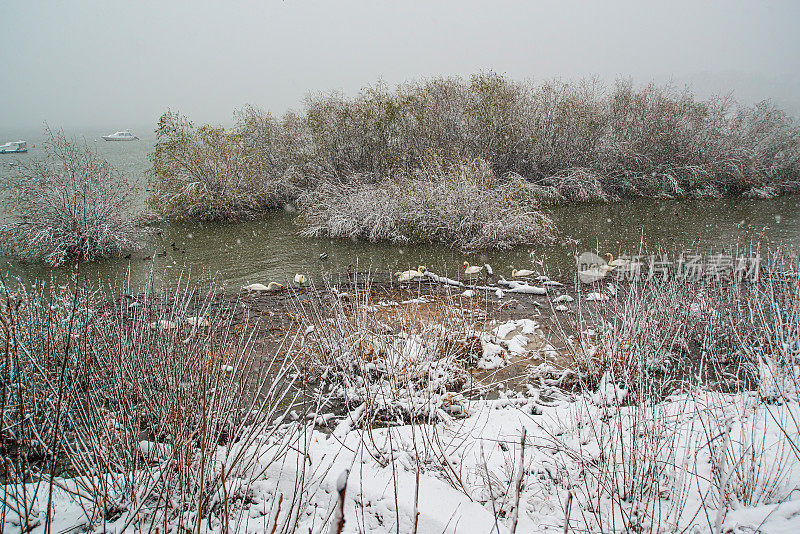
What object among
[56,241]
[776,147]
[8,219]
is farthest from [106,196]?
[776,147]

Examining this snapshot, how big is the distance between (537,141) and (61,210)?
1973 centimetres

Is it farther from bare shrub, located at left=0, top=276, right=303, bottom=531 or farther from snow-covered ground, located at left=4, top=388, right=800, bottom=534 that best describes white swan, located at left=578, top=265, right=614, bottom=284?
bare shrub, located at left=0, top=276, right=303, bottom=531

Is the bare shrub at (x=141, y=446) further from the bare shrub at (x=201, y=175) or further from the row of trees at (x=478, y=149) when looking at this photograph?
the bare shrub at (x=201, y=175)

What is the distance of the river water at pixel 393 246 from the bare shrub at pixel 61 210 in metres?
0.51

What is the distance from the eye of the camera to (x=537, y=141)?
70.7 feet

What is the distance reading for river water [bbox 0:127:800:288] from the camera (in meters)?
9.92

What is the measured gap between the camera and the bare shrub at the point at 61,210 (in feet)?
35.2

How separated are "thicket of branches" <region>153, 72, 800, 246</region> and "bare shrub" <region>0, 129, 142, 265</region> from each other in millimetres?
6420

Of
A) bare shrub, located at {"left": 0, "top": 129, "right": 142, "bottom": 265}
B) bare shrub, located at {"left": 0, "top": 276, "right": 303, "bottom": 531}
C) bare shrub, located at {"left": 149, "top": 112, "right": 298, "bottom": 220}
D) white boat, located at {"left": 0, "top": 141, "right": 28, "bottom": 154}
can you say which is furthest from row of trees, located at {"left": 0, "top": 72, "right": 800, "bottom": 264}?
white boat, located at {"left": 0, "top": 141, "right": 28, "bottom": 154}

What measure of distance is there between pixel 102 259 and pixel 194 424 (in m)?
10.7

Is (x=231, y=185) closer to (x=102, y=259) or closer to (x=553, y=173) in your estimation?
(x=102, y=259)

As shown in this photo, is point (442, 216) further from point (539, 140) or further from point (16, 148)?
point (16, 148)

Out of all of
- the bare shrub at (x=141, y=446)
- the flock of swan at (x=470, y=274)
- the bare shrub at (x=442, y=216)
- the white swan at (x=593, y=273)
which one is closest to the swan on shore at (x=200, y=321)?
the bare shrub at (x=141, y=446)

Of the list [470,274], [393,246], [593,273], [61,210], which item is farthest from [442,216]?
[61,210]
